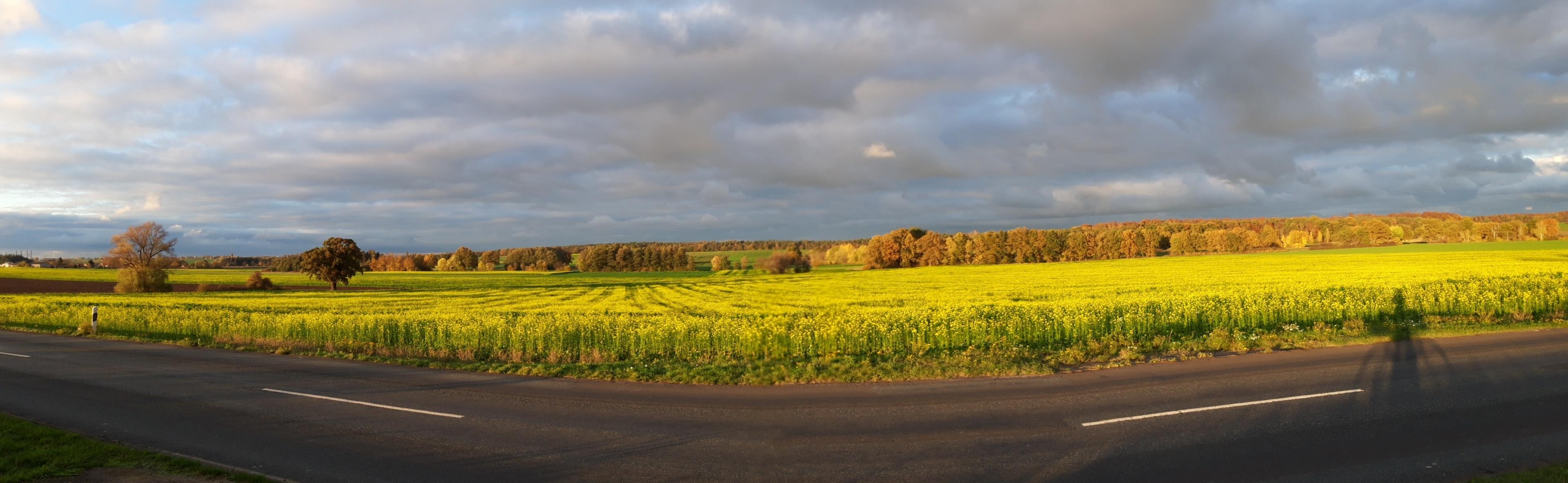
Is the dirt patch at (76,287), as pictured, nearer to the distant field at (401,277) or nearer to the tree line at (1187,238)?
the distant field at (401,277)

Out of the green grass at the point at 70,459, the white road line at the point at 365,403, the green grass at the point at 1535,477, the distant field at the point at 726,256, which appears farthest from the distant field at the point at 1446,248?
the green grass at the point at 70,459

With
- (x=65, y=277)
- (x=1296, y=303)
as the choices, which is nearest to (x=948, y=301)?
(x=1296, y=303)

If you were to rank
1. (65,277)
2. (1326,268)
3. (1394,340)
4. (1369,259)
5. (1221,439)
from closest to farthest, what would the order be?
(1221,439) → (1394,340) → (1326,268) → (1369,259) → (65,277)

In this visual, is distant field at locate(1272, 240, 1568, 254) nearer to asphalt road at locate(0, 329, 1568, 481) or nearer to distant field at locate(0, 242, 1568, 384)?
distant field at locate(0, 242, 1568, 384)

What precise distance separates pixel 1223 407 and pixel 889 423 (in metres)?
4.70

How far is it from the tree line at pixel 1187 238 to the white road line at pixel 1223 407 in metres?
73.5

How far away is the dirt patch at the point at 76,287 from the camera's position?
55.9m

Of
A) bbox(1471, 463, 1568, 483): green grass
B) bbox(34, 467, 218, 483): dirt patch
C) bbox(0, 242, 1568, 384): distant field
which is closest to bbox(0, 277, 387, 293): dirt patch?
bbox(0, 242, 1568, 384): distant field

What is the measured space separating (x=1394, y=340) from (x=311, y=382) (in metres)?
23.3

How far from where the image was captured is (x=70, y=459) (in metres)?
7.58

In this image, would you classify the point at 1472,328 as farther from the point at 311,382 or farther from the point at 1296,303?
the point at 311,382

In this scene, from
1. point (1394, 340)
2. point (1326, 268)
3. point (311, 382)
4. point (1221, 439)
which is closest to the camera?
point (1221, 439)

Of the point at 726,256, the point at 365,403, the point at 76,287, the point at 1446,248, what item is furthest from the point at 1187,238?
the point at 76,287

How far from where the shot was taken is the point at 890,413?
30.7 ft
